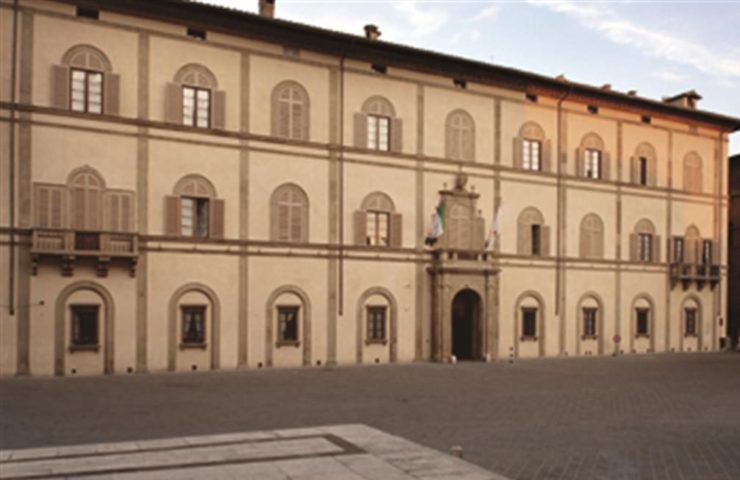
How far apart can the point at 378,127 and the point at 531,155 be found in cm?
874

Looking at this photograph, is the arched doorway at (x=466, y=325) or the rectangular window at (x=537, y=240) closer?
the arched doorway at (x=466, y=325)

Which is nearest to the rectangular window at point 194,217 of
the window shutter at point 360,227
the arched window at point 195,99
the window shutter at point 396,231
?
the arched window at point 195,99

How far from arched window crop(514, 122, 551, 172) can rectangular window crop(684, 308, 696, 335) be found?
42.0ft

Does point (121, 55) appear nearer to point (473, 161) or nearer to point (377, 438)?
point (473, 161)

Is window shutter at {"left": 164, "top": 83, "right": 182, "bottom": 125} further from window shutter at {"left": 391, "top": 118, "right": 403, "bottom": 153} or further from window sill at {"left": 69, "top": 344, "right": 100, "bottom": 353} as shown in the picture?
window shutter at {"left": 391, "top": 118, "right": 403, "bottom": 153}

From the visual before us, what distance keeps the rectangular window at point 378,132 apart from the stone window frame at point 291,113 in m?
2.93

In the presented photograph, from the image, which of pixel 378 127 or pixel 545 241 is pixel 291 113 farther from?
pixel 545 241

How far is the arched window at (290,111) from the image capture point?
29.2 metres

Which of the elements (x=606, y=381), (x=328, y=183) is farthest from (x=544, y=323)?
(x=328, y=183)

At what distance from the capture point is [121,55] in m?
26.2

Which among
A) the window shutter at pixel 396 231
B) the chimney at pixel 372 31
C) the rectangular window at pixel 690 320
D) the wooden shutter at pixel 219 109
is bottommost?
the rectangular window at pixel 690 320

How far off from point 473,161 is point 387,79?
18.6 ft

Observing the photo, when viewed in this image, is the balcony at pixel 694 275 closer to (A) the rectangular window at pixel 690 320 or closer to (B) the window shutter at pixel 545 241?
(A) the rectangular window at pixel 690 320

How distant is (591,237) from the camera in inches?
1474
